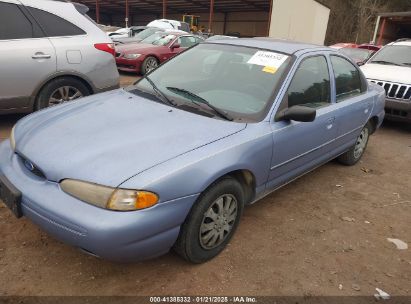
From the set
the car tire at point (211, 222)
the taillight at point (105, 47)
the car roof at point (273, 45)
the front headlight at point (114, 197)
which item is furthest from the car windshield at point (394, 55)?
the front headlight at point (114, 197)

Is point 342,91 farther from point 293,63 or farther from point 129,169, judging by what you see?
point 129,169

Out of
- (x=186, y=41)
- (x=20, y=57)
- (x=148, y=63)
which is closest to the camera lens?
(x=20, y=57)

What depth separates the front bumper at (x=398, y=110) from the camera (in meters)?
6.54

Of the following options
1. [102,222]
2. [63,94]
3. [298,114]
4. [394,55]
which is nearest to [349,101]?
[298,114]

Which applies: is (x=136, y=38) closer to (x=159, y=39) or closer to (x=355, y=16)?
(x=159, y=39)

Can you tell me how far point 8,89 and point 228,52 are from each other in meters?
2.88

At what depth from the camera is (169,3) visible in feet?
117

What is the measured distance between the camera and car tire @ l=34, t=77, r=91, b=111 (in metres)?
4.93

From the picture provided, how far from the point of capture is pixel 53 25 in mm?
5008

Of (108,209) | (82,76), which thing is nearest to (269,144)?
(108,209)

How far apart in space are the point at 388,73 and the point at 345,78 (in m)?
3.50

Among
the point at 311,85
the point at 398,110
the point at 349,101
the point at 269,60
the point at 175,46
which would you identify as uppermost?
the point at 269,60

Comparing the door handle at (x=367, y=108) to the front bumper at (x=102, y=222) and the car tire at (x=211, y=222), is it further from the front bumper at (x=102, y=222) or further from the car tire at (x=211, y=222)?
the front bumper at (x=102, y=222)

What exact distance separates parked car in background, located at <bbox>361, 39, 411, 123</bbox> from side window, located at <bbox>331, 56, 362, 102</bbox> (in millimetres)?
2532
